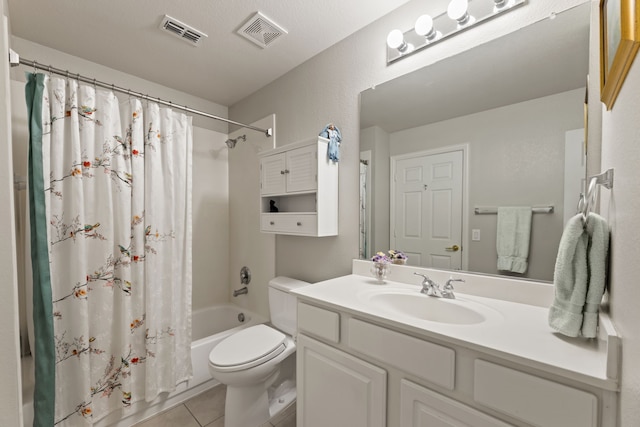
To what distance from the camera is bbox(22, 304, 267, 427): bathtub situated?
1403 millimetres

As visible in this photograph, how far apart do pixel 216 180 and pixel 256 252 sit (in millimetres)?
883

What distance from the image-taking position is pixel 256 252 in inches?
93.0

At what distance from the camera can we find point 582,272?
715 millimetres

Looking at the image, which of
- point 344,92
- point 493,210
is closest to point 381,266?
point 493,210

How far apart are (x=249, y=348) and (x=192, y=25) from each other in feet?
6.40

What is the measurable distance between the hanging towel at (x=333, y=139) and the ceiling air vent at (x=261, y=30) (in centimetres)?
66

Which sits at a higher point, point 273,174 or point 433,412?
point 273,174

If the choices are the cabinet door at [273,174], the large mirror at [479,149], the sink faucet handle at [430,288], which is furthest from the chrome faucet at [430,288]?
the cabinet door at [273,174]

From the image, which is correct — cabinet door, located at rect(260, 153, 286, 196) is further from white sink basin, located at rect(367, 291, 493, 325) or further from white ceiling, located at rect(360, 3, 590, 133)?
white sink basin, located at rect(367, 291, 493, 325)

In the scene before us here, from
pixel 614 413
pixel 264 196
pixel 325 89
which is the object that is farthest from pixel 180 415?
pixel 325 89

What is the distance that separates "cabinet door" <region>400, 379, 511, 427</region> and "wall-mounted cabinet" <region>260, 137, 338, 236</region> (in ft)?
3.11

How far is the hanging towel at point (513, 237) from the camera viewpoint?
3.53 ft

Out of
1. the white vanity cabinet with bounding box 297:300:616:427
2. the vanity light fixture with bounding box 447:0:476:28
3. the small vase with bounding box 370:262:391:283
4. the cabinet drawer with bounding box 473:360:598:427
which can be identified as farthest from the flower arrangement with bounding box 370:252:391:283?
the vanity light fixture with bounding box 447:0:476:28

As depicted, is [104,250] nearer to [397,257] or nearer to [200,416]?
[200,416]
